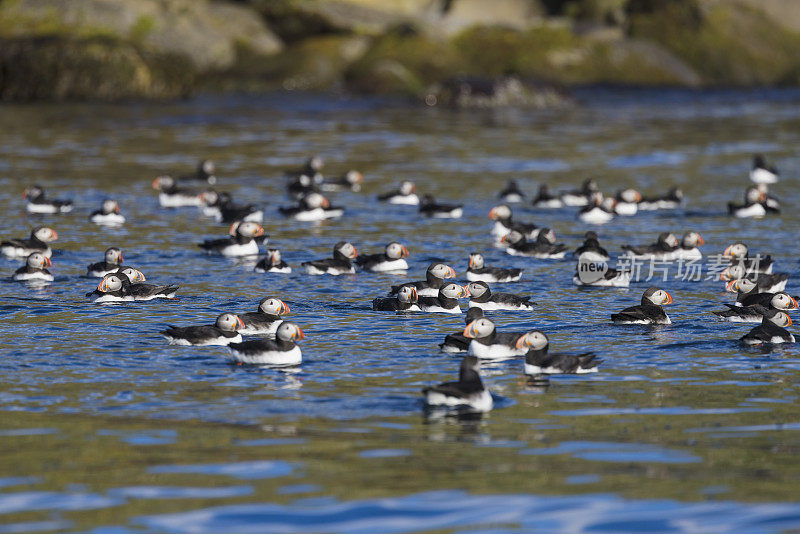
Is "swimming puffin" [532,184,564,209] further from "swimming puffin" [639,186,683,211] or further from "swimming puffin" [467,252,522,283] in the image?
"swimming puffin" [467,252,522,283]

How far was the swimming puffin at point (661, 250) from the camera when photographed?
24.2 metres

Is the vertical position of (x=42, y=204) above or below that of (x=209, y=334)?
above

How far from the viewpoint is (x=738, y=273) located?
2177 centimetres

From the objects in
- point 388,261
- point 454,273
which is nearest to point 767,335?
point 454,273

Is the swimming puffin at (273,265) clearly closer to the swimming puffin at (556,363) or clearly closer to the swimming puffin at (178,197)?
the swimming puffin at (556,363)

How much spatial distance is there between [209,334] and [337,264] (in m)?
6.15

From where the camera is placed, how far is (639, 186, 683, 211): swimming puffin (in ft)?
102

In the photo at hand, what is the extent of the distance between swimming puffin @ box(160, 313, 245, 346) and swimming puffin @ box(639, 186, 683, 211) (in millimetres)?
16424

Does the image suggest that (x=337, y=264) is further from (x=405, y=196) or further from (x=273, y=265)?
(x=405, y=196)

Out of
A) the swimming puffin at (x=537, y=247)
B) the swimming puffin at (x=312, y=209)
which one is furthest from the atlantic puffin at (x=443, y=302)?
the swimming puffin at (x=312, y=209)

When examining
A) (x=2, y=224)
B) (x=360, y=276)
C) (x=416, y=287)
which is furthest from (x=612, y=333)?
(x=2, y=224)

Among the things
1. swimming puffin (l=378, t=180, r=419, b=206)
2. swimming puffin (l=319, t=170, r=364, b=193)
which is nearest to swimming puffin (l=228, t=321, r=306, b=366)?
swimming puffin (l=378, t=180, r=419, b=206)

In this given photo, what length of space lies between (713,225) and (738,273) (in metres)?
7.77

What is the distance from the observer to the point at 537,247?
24953 mm
